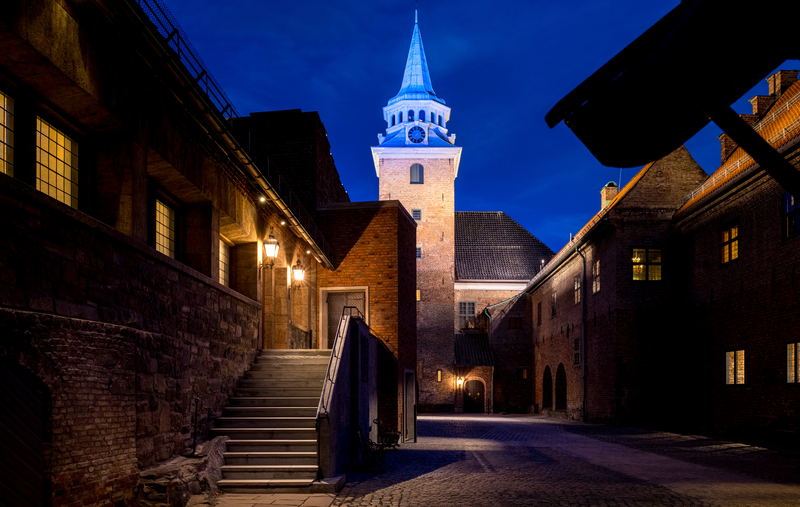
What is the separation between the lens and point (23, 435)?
225 inches

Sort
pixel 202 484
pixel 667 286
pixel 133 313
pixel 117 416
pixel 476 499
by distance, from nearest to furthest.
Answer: pixel 117 416
pixel 133 313
pixel 202 484
pixel 476 499
pixel 667 286

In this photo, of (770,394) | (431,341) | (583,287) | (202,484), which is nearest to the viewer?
(202,484)

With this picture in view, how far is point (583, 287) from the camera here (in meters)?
28.8

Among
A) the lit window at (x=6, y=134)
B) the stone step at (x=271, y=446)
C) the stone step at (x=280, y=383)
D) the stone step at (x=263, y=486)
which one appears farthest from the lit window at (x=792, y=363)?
the lit window at (x=6, y=134)

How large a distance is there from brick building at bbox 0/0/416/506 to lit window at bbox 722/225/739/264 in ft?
45.7

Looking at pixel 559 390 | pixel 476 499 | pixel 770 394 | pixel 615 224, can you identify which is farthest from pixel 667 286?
pixel 476 499

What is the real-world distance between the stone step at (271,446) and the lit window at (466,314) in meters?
35.1

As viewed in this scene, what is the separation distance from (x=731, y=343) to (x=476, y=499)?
42.6ft

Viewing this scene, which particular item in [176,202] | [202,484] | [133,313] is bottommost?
[202,484]

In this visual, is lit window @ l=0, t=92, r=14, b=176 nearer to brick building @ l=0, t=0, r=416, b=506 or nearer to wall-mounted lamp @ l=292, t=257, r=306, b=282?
brick building @ l=0, t=0, r=416, b=506

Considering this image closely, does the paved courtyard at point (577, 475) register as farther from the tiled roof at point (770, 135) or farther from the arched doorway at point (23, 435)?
the tiled roof at point (770, 135)

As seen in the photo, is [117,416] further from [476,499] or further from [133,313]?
[476,499]

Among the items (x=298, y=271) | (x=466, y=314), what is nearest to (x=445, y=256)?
(x=466, y=314)

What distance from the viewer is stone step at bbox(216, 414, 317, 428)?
1079 centimetres
